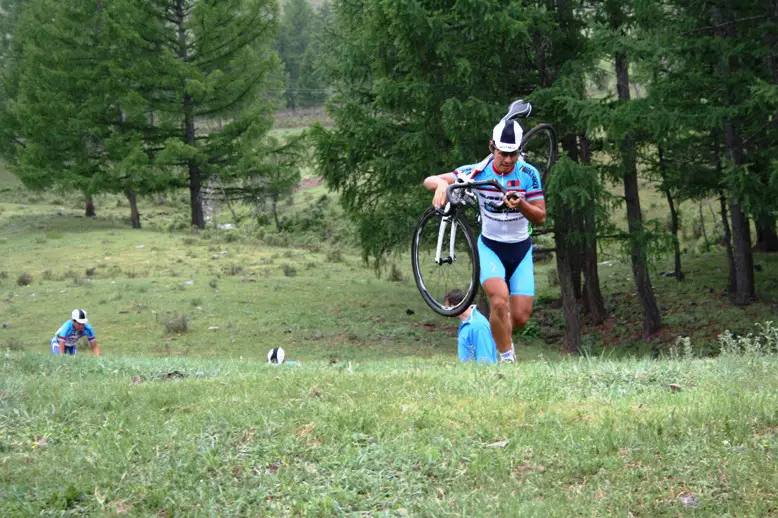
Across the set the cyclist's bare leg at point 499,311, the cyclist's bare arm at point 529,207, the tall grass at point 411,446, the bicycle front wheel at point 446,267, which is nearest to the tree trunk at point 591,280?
the bicycle front wheel at point 446,267

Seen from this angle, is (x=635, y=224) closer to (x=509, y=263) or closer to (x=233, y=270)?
(x=509, y=263)

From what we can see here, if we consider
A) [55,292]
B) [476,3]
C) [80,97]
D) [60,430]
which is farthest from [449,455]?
[80,97]

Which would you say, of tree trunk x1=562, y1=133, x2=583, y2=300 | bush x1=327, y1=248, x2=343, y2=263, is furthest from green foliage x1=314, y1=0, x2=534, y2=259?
bush x1=327, y1=248, x2=343, y2=263

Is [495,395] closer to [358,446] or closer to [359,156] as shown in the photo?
[358,446]

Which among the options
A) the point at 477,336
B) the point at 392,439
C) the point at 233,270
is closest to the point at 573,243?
the point at 477,336

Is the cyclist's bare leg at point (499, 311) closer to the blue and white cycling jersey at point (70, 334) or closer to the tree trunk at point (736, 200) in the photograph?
the tree trunk at point (736, 200)

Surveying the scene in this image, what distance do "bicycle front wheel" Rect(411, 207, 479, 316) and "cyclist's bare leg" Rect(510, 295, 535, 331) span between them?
533 millimetres

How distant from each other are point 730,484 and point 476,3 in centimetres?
1227

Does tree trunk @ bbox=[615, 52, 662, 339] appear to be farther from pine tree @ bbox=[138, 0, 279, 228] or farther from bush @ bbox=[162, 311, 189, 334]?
pine tree @ bbox=[138, 0, 279, 228]

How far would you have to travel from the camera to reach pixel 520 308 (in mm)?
9203

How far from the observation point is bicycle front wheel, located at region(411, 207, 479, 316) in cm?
809

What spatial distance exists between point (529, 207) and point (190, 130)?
111 feet

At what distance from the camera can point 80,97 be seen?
4050 cm

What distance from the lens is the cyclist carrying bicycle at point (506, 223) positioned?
847 cm
